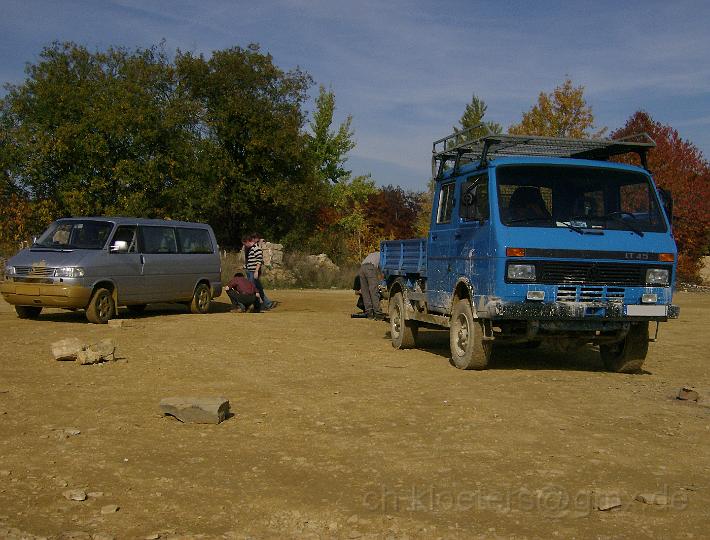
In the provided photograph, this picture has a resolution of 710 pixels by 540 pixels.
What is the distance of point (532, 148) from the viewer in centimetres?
1214

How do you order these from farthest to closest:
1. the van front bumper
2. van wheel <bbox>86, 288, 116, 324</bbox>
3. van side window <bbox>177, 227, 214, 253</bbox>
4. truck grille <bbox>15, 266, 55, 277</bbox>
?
van side window <bbox>177, 227, 214, 253</bbox>, van wheel <bbox>86, 288, 116, 324</bbox>, truck grille <bbox>15, 266, 55, 277</bbox>, the van front bumper

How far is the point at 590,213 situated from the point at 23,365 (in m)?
7.13

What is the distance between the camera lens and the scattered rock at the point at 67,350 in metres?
10.4

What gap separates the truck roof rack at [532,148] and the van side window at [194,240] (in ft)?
24.5

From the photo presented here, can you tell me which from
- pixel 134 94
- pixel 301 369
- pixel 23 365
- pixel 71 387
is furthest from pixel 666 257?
pixel 134 94

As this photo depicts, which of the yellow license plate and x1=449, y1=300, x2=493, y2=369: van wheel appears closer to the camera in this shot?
x1=449, y1=300, x2=493, y2=369: van wheel

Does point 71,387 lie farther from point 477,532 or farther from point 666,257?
point 666,257

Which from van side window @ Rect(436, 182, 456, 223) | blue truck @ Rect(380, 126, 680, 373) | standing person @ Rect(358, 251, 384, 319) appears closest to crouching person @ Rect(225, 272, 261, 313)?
standing person @ Rect(358, 251, 384, 319)

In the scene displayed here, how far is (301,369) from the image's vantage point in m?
10.4

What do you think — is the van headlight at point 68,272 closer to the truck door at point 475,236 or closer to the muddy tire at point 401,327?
the muddy tire at point 401,327

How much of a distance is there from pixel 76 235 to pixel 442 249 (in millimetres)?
7739

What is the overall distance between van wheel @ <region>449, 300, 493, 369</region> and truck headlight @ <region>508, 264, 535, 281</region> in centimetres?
89

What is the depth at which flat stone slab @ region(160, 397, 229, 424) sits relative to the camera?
718 cm

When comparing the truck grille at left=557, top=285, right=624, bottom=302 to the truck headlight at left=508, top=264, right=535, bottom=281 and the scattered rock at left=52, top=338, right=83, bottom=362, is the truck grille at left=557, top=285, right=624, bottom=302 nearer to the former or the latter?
the truck headlight at left=508, top=264, right=535, bottom=281
